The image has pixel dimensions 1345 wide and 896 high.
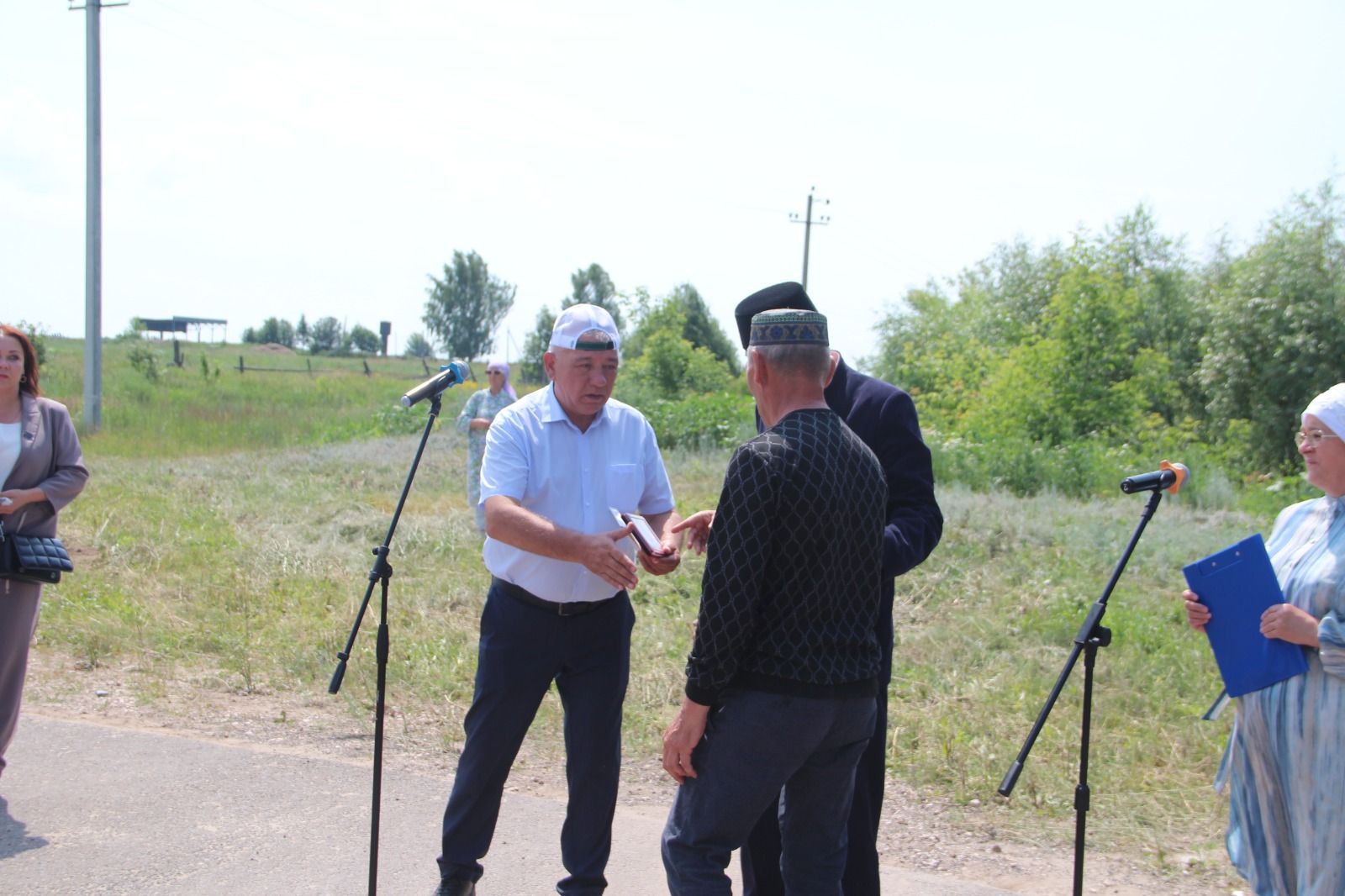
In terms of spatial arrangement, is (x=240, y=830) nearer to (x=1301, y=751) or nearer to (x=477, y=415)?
(x=1301, y=751)

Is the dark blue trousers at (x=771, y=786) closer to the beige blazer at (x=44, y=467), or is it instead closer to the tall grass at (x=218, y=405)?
the beige blazer at (x=44, y=467)

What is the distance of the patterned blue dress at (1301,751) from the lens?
10.4 ft

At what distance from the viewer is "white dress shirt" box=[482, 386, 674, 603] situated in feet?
12.3

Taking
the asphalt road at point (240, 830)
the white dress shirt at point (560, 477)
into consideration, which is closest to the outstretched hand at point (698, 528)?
the white dress shirt at point (560, 477)

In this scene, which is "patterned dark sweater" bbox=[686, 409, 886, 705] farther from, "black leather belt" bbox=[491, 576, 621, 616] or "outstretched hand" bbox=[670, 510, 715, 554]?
"black leather belt" bbox=[491, 576, 621, 616]

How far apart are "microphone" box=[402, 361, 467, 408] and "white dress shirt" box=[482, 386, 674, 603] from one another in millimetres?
353

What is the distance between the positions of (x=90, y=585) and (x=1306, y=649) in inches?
342

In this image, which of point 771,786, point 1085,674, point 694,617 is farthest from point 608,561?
point 694,617

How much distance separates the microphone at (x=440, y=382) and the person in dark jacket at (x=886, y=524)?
1214mm

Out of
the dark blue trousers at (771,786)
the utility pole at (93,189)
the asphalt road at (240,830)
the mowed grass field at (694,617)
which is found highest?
the utility pole at (93,189)

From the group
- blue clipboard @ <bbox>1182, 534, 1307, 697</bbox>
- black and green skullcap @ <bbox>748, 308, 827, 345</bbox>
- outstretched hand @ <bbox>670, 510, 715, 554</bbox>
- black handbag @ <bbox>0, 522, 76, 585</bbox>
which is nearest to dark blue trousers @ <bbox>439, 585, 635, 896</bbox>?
outstretched hand @ <bbox>670, 510, 715, 554</bbox>

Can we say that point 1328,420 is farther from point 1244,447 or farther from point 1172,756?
point 1244,447

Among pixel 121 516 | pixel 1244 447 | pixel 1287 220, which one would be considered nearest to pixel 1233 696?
pixel 121 516

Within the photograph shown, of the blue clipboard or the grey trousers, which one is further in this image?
the grey trousers
